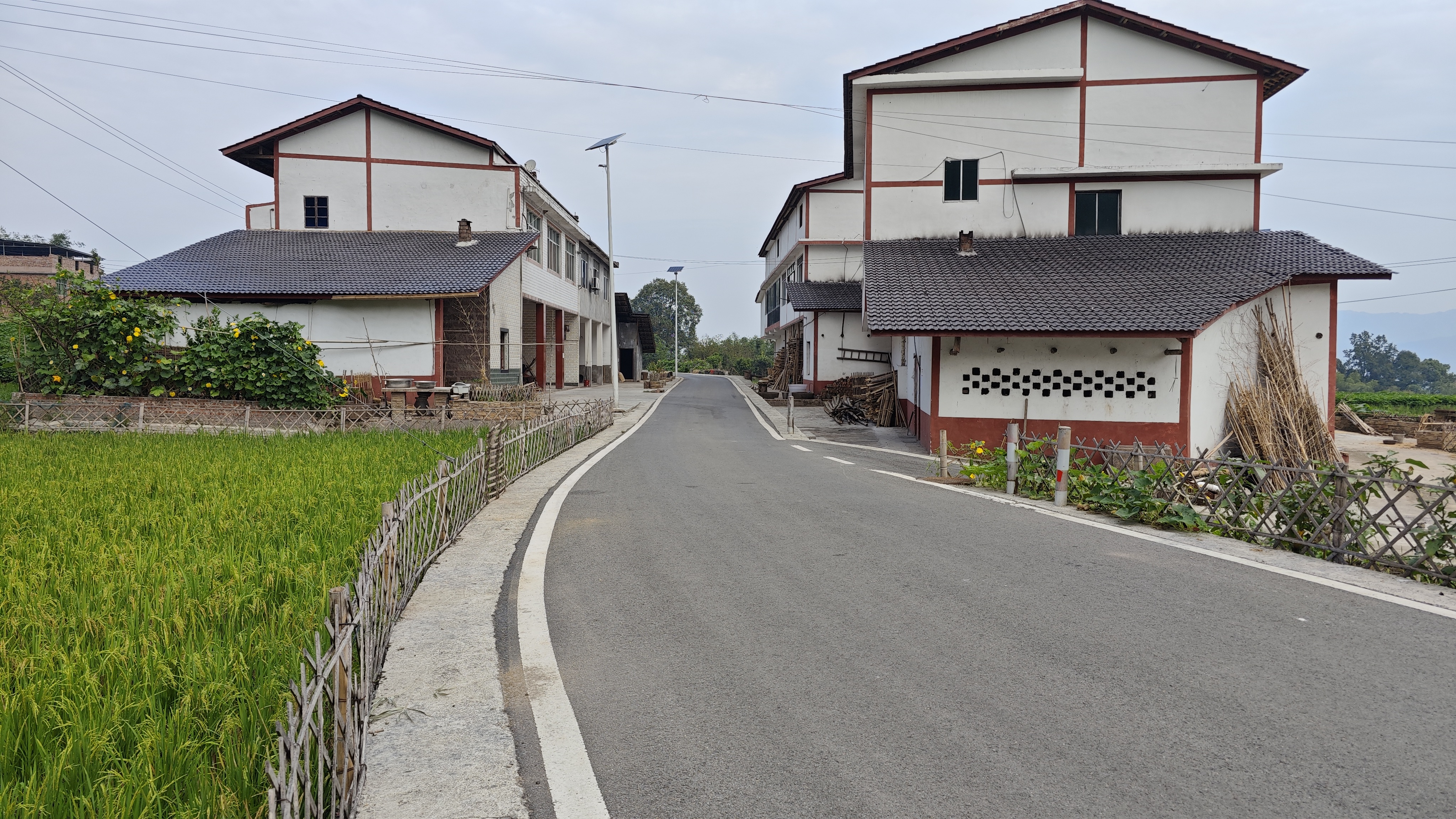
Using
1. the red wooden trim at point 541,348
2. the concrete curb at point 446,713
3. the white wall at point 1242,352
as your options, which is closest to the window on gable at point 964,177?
the white wall at point 1242,352

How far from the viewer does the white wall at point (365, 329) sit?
23609 mm

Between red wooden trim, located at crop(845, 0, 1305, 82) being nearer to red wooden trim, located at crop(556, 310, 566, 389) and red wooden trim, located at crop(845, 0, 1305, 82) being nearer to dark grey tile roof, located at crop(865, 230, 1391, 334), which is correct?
dark grey tile roof, located at crop(865, 230, 1391, 334)

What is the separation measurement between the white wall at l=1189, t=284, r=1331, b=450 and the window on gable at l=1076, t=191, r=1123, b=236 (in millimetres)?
4721

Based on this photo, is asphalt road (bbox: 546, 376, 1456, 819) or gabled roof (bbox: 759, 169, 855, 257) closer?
asphalt road (bbox: 546, 376, 1456, 819)

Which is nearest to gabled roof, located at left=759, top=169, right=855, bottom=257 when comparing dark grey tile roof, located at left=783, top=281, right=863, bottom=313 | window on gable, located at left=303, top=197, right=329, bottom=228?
dark grey tile roof, located at left=783, top=281, right=863, bottom=313

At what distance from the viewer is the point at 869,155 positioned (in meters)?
22.0

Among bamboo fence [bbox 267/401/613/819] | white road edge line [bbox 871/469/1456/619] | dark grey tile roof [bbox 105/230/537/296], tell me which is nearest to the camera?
bamboo fence [bbox 267/401/613/819]

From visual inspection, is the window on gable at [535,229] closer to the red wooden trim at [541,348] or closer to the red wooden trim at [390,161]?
the red wooden trim at [541,348]

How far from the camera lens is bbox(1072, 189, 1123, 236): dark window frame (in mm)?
21672

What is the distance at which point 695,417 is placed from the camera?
2589 centimetres

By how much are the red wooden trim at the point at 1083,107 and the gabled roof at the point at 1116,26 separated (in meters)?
0.53

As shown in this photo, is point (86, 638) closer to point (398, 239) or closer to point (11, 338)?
point (11, 338)

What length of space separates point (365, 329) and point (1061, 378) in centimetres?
1817

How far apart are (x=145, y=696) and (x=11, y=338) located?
19120 millimetres
